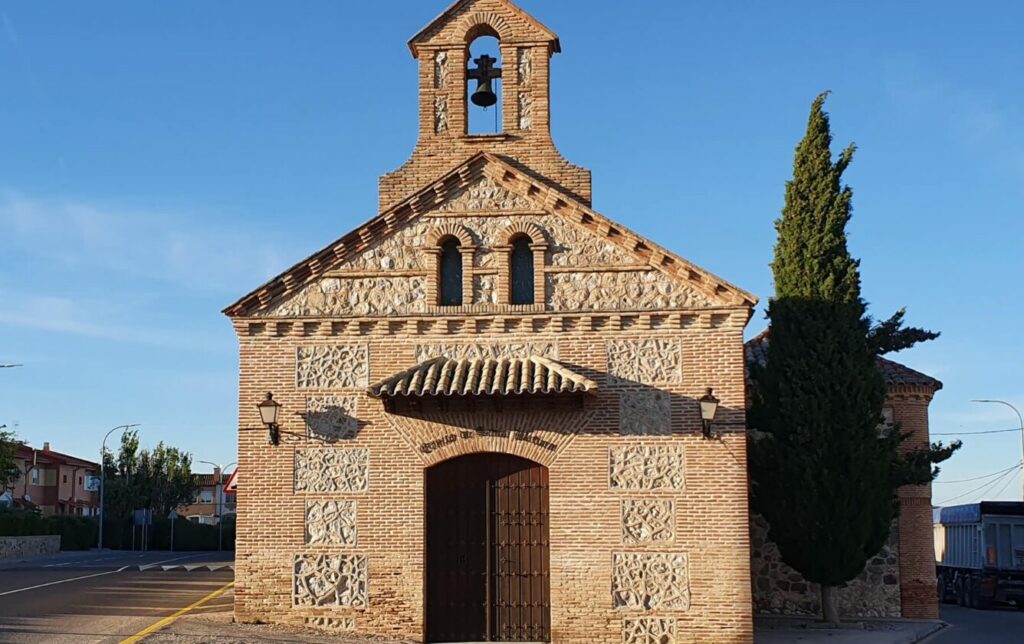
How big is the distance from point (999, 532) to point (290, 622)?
2048cm

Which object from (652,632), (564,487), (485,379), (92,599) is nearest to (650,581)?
(652,632)

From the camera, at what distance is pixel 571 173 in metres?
19.0

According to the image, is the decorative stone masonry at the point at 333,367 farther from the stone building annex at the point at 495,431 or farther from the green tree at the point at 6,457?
the green tree at the point at 6,457

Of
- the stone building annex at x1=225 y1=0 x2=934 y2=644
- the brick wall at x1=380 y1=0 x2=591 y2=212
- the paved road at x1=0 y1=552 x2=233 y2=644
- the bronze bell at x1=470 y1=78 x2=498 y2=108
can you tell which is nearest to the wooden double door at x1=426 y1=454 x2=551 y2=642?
the stone building annex at x1=225 y1=0 x2=934 y2=644

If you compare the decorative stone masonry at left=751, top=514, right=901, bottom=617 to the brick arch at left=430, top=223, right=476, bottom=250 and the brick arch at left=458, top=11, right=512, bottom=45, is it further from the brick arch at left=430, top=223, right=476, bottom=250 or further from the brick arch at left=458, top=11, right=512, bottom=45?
the brick arch at left=458, top=11, right=512, bottom=45

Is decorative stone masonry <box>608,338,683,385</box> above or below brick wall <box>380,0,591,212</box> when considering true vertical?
below

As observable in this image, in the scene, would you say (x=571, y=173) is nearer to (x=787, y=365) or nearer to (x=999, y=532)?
(x=787, y=365)

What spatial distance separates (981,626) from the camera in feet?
77.3

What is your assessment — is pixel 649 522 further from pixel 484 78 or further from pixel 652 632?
pixel 484 78

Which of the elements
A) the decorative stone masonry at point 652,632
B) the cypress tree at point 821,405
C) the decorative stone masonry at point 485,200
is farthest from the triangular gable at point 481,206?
the decorative stone masonry at point 652,632

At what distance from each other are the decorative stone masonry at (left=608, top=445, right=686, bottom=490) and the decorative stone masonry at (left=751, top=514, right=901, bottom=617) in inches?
231

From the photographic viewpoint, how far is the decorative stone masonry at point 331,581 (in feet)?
55.7

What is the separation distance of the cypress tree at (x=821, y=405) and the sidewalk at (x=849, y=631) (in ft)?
2.04

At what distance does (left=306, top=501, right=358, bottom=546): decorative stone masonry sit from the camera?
17.1 metres
